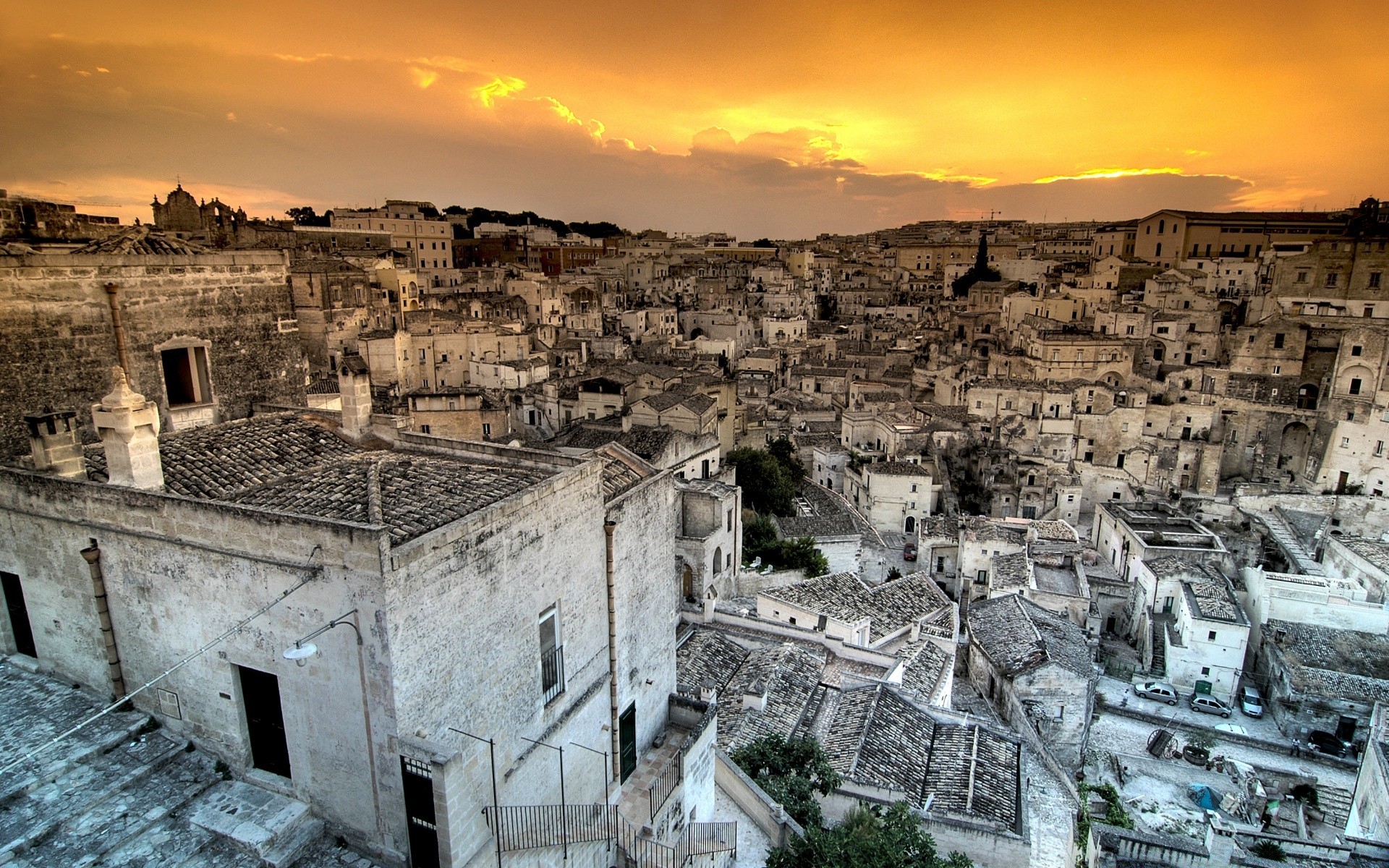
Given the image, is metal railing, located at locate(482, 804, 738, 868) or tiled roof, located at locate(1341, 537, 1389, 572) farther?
tiled roof, located at locate(1341, 537, 1389, 572)

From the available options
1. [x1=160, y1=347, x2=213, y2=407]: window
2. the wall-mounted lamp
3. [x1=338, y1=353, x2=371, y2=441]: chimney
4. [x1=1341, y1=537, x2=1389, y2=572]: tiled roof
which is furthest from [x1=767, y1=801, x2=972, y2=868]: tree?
[x1=1341, y1=537, x2=1389, y2=572]: tiled roof

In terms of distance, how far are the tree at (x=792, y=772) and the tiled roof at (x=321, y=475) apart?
6.42 m

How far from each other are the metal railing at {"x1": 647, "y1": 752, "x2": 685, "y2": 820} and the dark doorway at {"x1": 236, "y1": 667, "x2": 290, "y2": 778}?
4.00 meters

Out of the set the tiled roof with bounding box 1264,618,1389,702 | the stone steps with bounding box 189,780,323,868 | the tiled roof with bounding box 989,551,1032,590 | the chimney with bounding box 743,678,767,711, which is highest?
the stone steps with bounding box 189,780,323,868

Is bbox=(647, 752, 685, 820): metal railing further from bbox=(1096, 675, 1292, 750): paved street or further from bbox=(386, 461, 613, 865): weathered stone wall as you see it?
bbox=(1096, 675, 1292, 750): paved street

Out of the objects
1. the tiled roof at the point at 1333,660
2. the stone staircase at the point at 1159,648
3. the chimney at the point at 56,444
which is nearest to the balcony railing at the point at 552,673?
the chimney at the point at 56,444

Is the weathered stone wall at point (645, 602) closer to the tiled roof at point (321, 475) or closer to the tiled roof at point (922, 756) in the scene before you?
the tiled roof at point (321, 475)

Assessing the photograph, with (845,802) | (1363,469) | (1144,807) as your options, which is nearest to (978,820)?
(845,802)

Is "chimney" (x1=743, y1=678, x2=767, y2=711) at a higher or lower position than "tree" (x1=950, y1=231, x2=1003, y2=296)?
lower

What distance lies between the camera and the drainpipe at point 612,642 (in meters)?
8.88

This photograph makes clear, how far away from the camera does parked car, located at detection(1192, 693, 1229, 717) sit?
19719mm

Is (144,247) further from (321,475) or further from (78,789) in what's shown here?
(78,789)

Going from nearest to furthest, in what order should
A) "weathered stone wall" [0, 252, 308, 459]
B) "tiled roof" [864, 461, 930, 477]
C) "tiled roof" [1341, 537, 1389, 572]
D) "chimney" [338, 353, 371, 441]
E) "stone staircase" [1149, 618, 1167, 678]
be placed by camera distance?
1. "weathered stone wall" [0, 252, 308, 459]
2. "chimney" [338, 353, 371, 441]
3. "stone staircase" [1149, 618, 1167, 678]
4. "tiled roof" [1341, 537, 1389, 572]
5. "tiled roof" [864, 461, 930, 477]

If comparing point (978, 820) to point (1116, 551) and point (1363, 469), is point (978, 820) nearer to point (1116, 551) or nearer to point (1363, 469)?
point (1116, 551)
